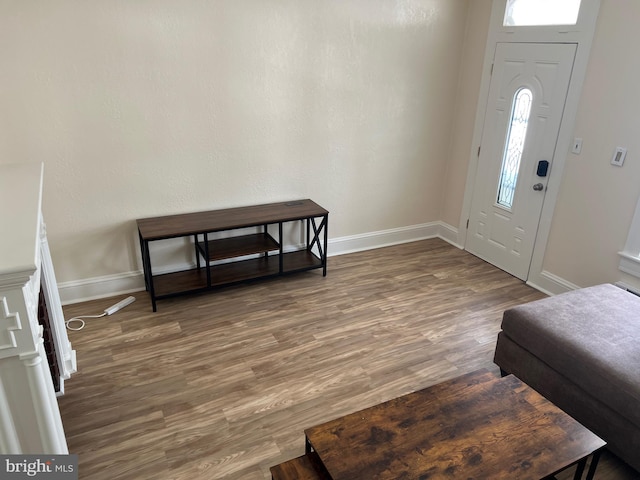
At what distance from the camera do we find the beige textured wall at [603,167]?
9.82ft

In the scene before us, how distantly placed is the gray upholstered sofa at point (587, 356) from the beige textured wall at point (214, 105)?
2133mm

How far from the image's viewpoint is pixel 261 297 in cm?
357

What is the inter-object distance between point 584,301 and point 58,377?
296cm

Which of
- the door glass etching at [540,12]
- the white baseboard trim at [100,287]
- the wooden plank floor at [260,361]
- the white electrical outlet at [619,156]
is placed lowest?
the wooden plank floor at [260,361]

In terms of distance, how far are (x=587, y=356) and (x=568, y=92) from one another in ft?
6.88

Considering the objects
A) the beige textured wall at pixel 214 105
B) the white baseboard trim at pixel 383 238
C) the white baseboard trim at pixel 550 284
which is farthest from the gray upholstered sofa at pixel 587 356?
the beige textured wall at pixel 214 105

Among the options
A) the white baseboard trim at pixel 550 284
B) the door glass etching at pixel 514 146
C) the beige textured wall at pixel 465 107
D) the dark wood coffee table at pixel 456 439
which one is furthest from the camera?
the beige textured wall at pixel 465 107

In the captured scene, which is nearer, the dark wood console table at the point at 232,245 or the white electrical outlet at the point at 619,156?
the white electrical outlet at the point at 619,156

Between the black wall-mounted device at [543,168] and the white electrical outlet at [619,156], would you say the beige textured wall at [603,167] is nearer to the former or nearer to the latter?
the white electrical outlet at [619,156]

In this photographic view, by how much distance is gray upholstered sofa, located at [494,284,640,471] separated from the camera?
2.02 meters

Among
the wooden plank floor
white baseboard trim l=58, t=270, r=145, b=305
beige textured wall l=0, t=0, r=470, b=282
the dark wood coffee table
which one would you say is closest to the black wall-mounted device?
the wooden plank floor

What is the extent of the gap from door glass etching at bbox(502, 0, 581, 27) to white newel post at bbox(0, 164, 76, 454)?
362 cm

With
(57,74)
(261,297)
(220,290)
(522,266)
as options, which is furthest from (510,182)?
(57,74)

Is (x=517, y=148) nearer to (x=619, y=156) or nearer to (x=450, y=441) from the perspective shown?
(x=619, y=156)
